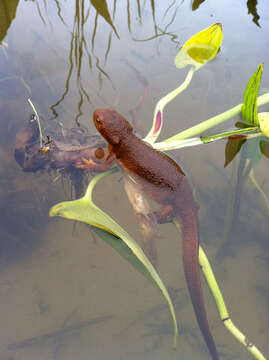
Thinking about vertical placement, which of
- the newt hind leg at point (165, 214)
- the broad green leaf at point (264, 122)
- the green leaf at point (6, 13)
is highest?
the green leaf at point (6, 13)

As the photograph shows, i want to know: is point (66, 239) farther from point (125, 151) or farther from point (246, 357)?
point (246, 357)

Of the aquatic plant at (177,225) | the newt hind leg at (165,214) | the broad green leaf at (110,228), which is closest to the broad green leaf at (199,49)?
the aquatic plant at (177,225)

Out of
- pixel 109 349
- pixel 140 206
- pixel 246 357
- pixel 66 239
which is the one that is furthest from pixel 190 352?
pixel 66 239

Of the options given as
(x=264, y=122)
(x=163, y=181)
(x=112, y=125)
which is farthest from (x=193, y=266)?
(x=112, y=125)

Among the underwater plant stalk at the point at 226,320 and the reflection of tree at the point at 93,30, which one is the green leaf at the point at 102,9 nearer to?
the reflection of tree at the point at 93,30

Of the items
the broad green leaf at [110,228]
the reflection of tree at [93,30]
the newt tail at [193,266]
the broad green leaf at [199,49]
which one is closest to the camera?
the broad green leaf at [110,228]

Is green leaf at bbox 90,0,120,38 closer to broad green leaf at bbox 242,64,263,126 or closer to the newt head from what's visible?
the newt head

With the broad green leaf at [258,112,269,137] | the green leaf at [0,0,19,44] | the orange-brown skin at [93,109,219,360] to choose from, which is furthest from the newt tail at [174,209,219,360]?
the green leaf at [0,0,19,44]
